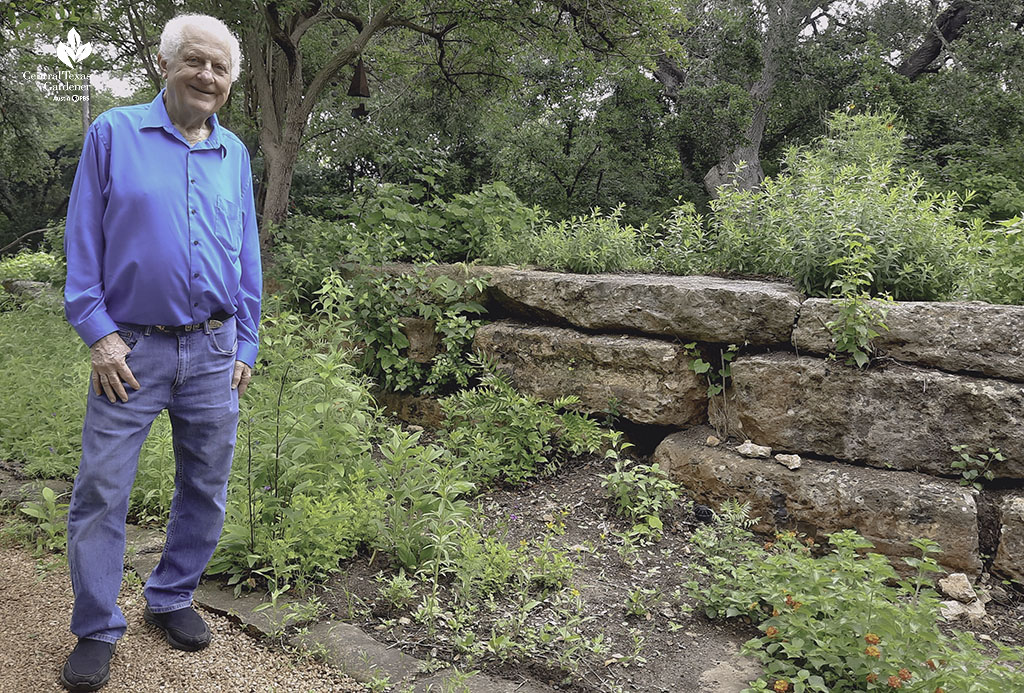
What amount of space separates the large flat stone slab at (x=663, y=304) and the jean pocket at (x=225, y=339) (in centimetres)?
261

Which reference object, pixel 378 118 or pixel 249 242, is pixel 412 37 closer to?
pixel 378 118

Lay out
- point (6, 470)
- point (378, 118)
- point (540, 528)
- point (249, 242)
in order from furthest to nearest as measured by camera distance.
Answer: point (378, 118) < point (6, 470) < point (540, 528) < point (249, 242)

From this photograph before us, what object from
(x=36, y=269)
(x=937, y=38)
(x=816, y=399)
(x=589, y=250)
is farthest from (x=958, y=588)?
(x=36, y=269)

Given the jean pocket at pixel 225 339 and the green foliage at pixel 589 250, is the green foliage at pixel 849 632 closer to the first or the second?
the jean pocket at pixel 225 339

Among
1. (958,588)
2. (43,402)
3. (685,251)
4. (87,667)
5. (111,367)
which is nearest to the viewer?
(111,367)

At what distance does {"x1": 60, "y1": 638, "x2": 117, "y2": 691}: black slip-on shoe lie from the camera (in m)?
2.31

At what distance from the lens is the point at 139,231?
2.26 m

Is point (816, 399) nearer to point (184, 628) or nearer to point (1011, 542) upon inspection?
point (1011, 542)

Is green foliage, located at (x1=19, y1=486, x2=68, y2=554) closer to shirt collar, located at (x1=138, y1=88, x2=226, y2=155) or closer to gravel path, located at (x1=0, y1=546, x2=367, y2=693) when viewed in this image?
gravel path, located at (x1=0, y1=546, x2=367, y2=693)

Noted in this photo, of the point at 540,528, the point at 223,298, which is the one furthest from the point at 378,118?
the point at 223,298

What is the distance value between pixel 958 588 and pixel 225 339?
3355mm

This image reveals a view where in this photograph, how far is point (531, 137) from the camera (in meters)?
9.76

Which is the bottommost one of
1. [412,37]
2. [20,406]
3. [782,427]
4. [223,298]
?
[20,406]

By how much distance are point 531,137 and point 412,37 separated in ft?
8.38
